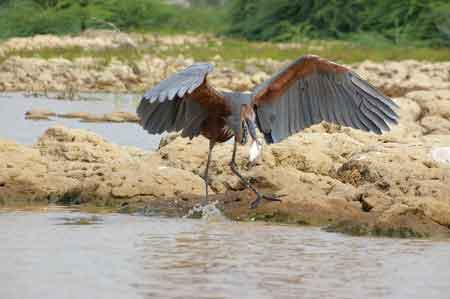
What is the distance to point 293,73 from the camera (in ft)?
32.2

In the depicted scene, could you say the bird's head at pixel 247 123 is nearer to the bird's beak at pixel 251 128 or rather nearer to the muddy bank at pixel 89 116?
the bird's beak at pixel 251 128

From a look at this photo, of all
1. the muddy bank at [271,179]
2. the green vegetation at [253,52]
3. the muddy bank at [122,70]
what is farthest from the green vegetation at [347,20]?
the muddy bank at [271,179]

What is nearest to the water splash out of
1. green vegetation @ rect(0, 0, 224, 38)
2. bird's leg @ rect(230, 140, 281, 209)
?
bird's leg @ rect(230, 140, 281, 209)

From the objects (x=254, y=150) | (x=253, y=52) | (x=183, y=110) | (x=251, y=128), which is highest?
(x=183, y=110)

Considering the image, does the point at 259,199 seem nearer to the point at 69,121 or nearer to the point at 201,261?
the point at 201,261

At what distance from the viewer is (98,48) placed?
31953 millimetres

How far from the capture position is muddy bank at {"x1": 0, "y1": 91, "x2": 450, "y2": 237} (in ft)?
30.2

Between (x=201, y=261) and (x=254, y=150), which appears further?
(x=254, y=150)

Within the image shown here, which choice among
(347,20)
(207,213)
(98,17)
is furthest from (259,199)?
(98,17)

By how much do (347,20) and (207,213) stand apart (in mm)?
29972

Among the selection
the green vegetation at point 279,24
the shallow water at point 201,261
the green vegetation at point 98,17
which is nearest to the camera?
the shallow water at point 201,261

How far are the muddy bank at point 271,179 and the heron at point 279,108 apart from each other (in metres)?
0.29

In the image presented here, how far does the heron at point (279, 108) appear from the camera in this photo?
384 inches

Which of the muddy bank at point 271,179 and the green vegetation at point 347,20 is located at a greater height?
the green vegetation at point 347,20
